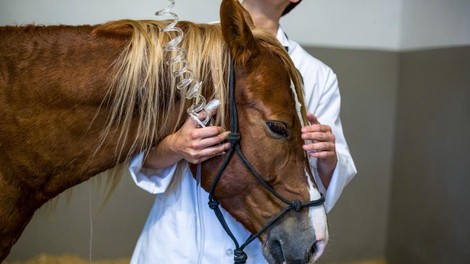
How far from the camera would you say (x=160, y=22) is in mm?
944

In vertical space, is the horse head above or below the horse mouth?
above

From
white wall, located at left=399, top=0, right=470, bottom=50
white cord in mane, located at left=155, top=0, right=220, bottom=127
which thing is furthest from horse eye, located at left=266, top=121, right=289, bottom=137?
white wall, located at left=399, top=0, right=470, bottom=50

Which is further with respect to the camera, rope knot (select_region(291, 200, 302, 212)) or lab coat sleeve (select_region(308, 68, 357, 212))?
lab coat sleeve (select_region(308, 68, 357, 212))

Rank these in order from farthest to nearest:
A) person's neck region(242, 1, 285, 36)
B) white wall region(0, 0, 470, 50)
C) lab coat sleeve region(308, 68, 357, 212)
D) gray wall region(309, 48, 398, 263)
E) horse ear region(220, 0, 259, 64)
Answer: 1. gray wall region(309, 48, 398, 263)
2. white wall region(0, 0, 470, 50)
3. person's neck region(242, 1, 285, 36)
4. lab coat sleeve region(308, 68, 357, 212)
5. horse ear region(220, 0, 259, 64)

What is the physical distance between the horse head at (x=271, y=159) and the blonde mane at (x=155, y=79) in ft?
0.12

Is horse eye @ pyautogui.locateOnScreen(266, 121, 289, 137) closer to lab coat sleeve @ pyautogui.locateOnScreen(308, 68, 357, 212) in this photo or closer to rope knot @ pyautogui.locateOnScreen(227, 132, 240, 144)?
rope knot @ pyautogui.locateOnScreen(227, 132, 240, 144)

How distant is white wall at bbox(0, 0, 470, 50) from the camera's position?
180 centimetres

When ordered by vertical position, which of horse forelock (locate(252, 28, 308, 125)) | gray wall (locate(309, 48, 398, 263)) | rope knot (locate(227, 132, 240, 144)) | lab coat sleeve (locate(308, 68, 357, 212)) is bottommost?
gray wall (locate(309, 48, 398, 263))

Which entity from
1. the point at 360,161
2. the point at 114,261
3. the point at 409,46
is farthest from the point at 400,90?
the point at 114,261

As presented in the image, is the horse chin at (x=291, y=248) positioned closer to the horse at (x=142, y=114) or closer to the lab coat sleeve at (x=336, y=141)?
the horse at (x=142, y=114)

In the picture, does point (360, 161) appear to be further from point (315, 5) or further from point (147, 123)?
point (147, 123)

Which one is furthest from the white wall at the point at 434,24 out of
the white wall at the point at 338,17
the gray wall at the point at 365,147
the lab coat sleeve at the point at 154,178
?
the lab coat sleeve at the point at 154,178

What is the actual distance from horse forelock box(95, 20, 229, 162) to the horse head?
0.13 feet

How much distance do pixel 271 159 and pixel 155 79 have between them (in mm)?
265
